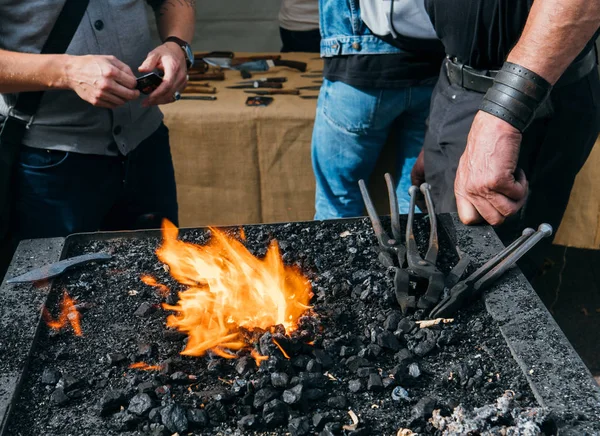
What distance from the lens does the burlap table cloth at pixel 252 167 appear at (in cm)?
313

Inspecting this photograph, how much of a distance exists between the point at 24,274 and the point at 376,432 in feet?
3.24

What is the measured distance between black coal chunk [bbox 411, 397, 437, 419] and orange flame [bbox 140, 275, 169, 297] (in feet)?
2.37

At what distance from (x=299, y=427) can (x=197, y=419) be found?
196 millimetres

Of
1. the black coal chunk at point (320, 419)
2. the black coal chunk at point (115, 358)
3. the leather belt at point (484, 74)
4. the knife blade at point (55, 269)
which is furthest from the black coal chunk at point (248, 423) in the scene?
the leather belt at point (484, 74)

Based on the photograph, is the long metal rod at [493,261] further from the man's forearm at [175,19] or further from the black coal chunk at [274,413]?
the man's forearm at [175,19]

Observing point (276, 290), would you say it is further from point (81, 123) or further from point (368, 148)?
point (368, 148)

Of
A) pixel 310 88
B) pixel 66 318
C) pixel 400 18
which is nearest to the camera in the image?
pixel 66 318

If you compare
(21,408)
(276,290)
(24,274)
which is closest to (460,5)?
(276,290)

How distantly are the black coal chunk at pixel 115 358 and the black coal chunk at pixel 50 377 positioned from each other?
108 millimetres

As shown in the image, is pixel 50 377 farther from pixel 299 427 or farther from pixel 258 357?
pixel 299 427

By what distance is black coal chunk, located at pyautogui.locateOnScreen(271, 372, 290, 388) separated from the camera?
1341mm

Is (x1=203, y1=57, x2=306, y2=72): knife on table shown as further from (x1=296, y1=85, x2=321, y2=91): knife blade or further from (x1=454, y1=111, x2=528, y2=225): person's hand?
(x1=454, y1=111, x2=528, y2=225): person's hand

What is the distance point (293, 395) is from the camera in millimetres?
1302

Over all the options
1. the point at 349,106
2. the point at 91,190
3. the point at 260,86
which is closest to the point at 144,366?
the point at 91,190
